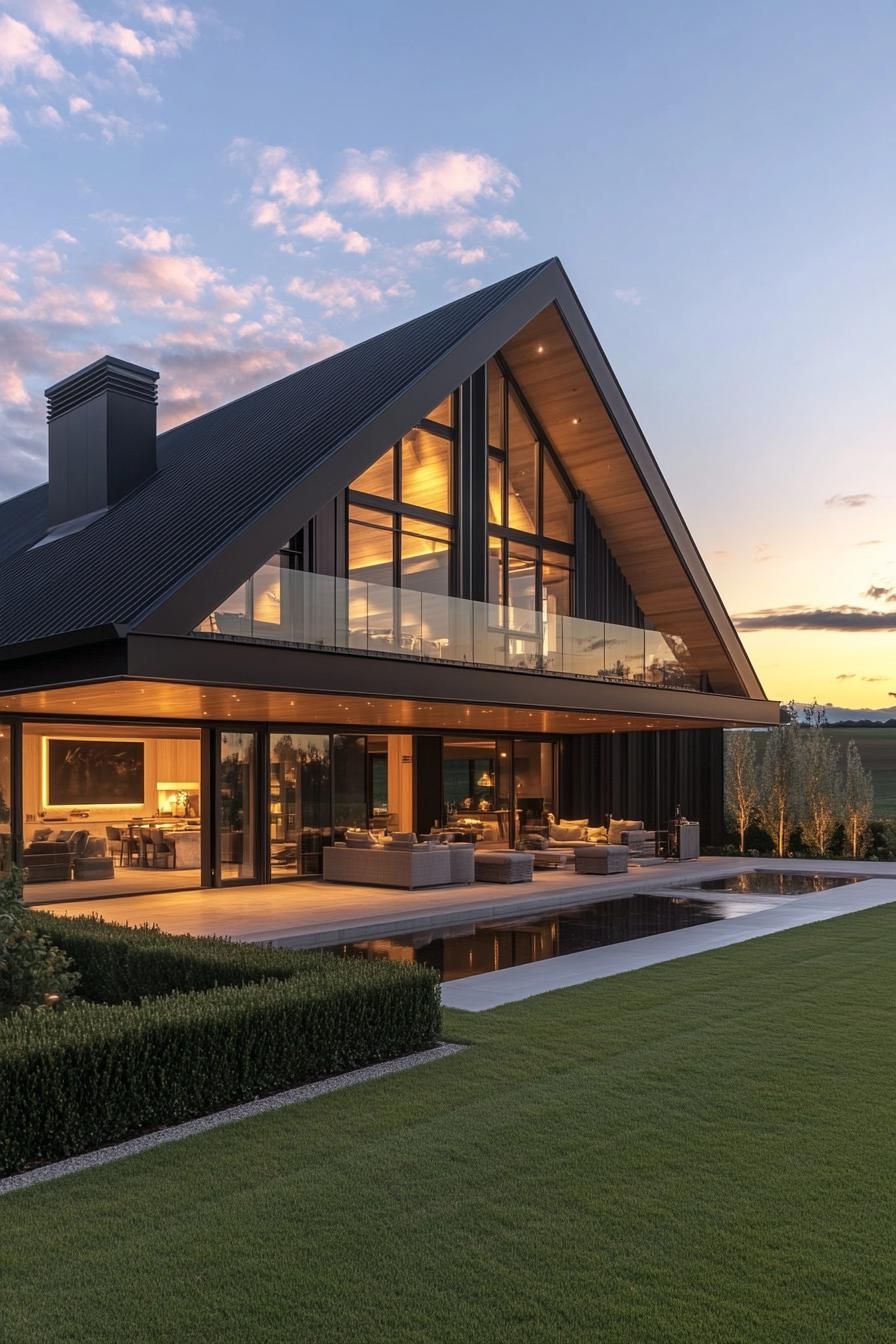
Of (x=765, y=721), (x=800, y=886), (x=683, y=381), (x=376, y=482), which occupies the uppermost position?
(x=683, y=381)

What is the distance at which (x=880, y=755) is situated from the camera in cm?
9725

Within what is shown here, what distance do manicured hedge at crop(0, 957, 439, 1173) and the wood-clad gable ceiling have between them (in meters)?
15.5

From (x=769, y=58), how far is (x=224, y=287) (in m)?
15.0

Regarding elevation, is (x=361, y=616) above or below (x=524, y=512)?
below

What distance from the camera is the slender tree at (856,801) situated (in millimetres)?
25438

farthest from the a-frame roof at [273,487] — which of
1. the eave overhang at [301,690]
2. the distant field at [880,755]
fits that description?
the distant field at [880,755]

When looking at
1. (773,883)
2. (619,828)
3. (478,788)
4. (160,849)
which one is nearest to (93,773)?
(160,849)

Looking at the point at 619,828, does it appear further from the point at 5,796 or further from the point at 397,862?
the point at 5,796

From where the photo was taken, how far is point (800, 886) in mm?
19156

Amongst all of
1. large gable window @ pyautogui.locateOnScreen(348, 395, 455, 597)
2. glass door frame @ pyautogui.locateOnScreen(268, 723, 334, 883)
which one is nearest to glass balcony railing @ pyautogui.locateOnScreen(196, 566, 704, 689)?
large gable window @ pyautogui.locateOnScreen(348, 395, 455, 597)

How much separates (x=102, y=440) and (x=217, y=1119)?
52.6ft

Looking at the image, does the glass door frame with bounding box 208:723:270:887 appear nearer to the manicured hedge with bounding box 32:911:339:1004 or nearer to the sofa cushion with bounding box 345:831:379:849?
the sofa cushion with bounding box 345:831:379:849

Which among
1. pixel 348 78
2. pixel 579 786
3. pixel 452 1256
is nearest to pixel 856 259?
pixel 348 78

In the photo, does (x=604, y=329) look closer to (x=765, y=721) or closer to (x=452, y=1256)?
(x=765, y=721)
